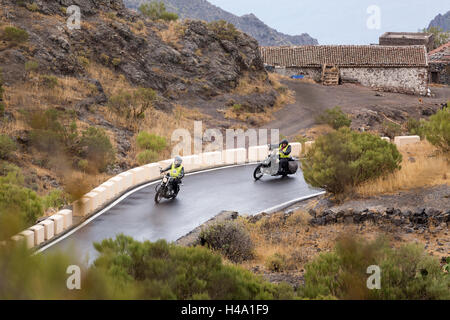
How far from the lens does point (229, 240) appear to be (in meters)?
13.3

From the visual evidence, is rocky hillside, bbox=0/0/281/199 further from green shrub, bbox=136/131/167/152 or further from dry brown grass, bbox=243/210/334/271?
dry brown grass, bbox=243/210/334/271

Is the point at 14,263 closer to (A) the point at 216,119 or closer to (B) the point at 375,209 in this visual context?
(B) the point at 375,209

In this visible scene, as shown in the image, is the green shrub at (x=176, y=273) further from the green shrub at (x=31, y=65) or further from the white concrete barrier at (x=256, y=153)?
the green shrub at (x=31, y=65)

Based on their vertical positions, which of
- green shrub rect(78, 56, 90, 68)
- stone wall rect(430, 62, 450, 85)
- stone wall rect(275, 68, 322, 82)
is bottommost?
green shrub rect(78, 56, 90, 68)

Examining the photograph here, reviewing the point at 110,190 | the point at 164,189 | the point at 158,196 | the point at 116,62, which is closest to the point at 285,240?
the point at 164,189

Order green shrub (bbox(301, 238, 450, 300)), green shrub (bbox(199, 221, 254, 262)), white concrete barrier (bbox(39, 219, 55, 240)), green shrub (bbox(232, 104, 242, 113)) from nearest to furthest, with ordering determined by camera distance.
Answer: green shrub (bbox(301, 238, 450, 300))
green shrub (bbox(199, 221, 254, 262))
white concrete barrier (bbox(39, 219, 55, 240))
green shrub (bbox(232, 104, 242, 113))

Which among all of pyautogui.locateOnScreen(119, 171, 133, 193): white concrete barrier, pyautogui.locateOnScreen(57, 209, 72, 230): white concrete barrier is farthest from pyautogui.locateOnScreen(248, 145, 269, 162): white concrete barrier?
pyautogui.locateOnScreen(57, 209, 72, 230): white concrete barrier

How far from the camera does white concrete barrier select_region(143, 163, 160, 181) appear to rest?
21.6 meters

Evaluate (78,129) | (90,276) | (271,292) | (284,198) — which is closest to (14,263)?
(90,276)

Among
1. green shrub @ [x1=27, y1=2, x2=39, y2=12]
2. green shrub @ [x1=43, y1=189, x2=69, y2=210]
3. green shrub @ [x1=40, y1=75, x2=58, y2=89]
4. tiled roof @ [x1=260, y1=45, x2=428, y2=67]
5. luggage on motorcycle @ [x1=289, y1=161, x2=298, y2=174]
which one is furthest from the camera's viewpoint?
tiled roof @ [x1=260, y1=45, x2=428, y2=67]

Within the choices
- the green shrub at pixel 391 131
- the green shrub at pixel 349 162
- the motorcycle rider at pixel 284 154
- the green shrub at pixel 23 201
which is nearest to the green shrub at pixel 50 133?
the green shrub at pixel 23 201

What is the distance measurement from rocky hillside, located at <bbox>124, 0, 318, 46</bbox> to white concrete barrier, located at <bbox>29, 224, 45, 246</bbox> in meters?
127

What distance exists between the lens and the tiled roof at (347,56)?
55469 millimetres

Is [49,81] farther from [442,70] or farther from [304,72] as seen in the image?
[442,70]
